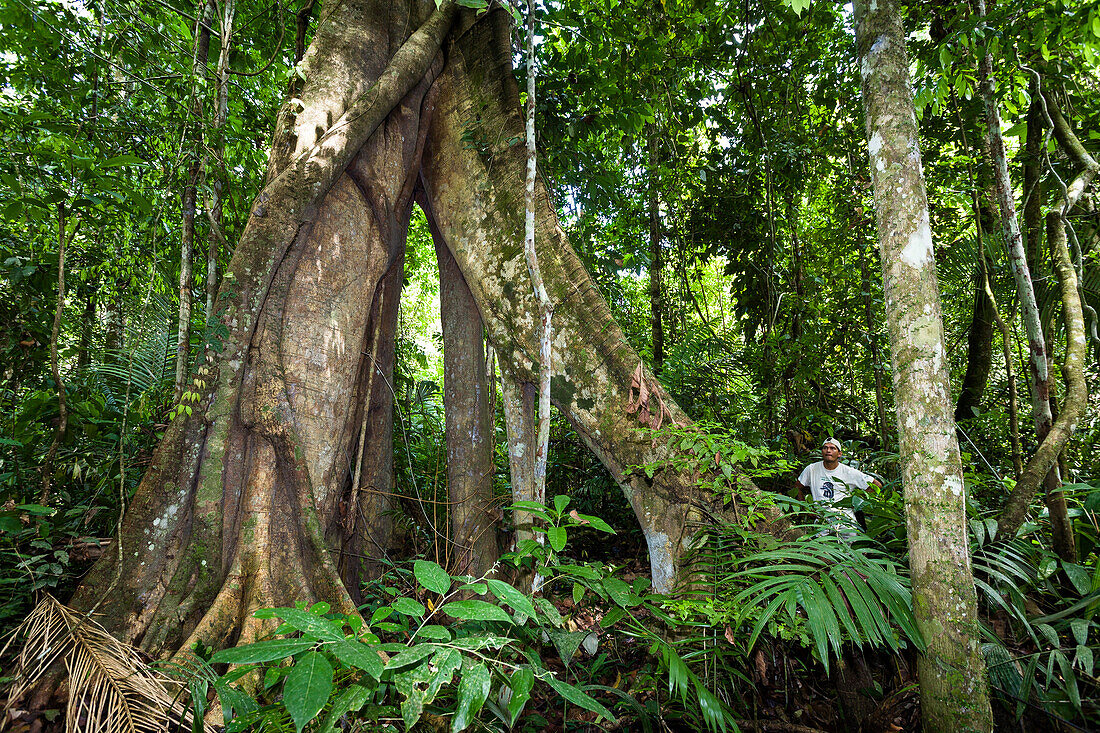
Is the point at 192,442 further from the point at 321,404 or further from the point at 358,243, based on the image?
the point at 358,243

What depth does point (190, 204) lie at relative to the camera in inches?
138

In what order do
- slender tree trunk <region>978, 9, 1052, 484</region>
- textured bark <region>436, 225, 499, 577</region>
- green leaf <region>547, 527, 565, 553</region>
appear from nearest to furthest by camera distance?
1. green leaf <region>547, 527, 565, 553</region>
2. slender tree trunk <region>978, 9, 1052, 484</region>
3. textured bark <region>436, 225, 499, 577</region>

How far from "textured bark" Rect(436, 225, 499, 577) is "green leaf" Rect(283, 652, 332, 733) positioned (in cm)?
271

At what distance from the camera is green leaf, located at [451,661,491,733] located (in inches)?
44.8

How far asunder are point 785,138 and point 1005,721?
17.1ft

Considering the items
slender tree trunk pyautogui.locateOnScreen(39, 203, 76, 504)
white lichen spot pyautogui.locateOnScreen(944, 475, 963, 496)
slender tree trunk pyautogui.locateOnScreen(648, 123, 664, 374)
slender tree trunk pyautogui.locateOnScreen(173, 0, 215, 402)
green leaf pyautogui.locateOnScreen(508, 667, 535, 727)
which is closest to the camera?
green leaf pyautogui.locateOnScreen(508, 667, 535, 727)

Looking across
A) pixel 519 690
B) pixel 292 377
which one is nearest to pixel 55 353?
pixel 292 377

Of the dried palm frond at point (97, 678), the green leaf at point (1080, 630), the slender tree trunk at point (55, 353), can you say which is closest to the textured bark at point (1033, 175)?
the green leaf at point (1080, 630)

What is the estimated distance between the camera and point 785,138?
5641 mm

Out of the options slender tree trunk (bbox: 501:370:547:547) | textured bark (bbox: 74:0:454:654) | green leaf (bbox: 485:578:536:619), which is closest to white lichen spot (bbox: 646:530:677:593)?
slender tree trunk (bbox: 501:370:547:547)

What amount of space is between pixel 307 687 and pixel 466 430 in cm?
313

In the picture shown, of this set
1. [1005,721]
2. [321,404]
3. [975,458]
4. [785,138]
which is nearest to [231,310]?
[321,404]

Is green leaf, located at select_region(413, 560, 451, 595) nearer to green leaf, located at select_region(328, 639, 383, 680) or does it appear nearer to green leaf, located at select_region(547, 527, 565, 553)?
green leaf, located at select_region(328, 639, 383, 680)

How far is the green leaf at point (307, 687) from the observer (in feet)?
3.32
